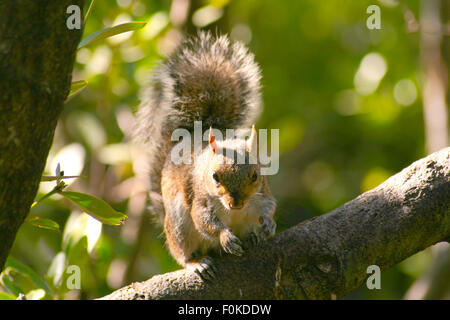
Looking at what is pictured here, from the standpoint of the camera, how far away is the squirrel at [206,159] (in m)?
2.53

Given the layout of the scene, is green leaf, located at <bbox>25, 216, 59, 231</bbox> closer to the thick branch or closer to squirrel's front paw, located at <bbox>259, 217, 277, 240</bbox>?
the thick branch

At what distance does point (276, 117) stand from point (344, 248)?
3.37 meters

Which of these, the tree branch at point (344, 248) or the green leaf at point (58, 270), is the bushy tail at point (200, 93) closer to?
the green leaf at point (58, 270)

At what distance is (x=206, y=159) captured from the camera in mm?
2689

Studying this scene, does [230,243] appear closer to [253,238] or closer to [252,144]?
[253,238]

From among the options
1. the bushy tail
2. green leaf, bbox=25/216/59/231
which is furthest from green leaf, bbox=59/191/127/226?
the bushy tail

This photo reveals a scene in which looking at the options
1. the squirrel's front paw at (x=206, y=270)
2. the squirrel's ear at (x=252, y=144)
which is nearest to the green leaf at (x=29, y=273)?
the squirrel's front paw at (x=206, y=270)

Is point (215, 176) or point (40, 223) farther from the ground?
point (215, 176)

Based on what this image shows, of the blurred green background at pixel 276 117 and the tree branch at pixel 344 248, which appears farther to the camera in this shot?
the blurred green background at pixel 276 117

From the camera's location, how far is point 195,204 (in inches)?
105

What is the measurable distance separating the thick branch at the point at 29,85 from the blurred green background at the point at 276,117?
1.11 meters

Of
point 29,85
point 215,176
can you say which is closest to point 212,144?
point 215,176
